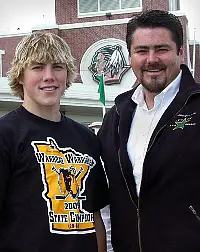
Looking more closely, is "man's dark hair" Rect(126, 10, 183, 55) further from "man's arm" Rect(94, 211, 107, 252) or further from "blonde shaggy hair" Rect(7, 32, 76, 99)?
"man's arm" Rect(94, 211, 107, 252)

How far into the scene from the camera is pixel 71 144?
9.32 feet

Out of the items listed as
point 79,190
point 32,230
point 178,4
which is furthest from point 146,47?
point 178,4

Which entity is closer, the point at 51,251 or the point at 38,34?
the point at 51,251

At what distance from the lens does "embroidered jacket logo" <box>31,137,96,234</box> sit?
2.62m

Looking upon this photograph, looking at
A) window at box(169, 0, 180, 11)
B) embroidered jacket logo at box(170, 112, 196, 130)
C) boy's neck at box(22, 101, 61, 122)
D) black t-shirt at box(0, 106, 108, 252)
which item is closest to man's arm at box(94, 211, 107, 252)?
black t-shirt at box(0, 106, 108, 252)

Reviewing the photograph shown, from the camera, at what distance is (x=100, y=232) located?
310cm

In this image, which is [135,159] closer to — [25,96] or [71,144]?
[71,144]

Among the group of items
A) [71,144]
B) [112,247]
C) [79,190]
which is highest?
[71,144]

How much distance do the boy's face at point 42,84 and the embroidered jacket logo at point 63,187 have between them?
9.1 inches

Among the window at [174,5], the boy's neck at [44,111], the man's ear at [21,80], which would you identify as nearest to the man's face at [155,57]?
the boy's neck at [44,111]

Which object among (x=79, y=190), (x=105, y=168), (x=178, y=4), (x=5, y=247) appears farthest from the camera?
(x=178, y=4)

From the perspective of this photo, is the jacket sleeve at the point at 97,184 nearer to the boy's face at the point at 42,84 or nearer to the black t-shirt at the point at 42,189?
the black t-shirt at the point at 42,189

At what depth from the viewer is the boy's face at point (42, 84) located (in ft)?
9.06

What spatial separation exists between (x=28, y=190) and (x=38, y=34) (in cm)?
89
